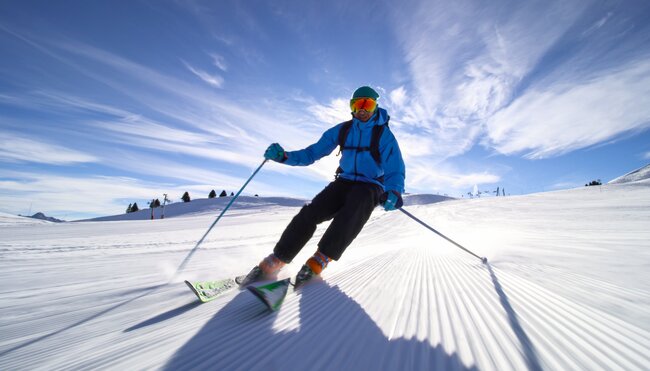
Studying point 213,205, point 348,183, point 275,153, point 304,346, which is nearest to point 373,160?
point 348,183

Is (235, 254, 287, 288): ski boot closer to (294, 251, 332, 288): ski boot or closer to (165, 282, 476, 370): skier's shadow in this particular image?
(294, 251, 332, 288): ski boot

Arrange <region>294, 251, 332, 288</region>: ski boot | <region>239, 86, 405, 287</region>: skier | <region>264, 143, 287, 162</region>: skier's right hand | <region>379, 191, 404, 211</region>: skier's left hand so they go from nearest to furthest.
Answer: <region>294, 251, 332, 288</region>: ski boot → <region>239, 86, 405, 287</region>: skier → <region>379, 191, 404, 211</region>: skier's left hand → <region>264, 143, 287, 162</region>: skier's right hand

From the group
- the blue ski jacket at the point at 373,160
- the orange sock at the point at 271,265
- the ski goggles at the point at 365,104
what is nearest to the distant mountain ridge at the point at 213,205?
the blue ski jacket at the point at 373,160

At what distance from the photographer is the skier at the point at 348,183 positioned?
224cm

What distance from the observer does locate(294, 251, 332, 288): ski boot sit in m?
2.03

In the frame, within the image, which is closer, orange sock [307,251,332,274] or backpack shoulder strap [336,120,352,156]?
orange sock [307,251,332,274]

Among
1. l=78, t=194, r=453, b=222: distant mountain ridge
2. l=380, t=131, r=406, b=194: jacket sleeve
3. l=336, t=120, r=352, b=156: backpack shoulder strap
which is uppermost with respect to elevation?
l=336, t=120, r=352, b=156: backpack shoulder strap

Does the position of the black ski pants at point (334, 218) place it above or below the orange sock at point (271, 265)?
above

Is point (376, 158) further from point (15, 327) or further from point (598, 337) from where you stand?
point (15, 327)

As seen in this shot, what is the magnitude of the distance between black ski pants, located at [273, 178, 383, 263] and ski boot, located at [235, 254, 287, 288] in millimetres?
57

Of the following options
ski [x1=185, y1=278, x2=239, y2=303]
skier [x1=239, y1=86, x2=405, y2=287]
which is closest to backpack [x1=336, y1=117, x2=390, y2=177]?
skier [x1=239, y1=86, x2=405, y2=287]

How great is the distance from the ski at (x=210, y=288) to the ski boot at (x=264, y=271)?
9cm

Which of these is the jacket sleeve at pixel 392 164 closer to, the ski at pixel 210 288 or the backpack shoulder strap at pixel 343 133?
the backpack shoulder strap at pixel 343 133

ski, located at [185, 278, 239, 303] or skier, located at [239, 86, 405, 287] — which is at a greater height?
skier, located at [239, 86, 405, 287]
